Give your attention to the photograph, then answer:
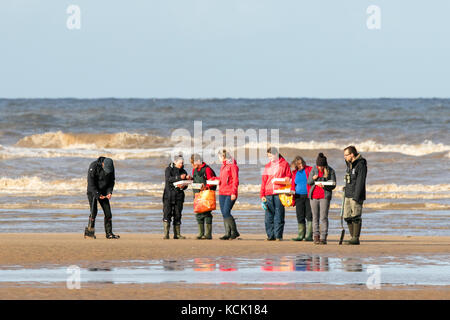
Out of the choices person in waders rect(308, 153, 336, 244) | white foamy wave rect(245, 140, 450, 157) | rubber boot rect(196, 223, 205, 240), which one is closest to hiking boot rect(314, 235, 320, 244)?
person in waders rect(308, 153, 336, 244)

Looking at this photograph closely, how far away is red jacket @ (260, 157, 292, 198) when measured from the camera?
53.5 feet

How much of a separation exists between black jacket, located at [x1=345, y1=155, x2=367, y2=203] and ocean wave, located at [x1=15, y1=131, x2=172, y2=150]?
42.2 metres

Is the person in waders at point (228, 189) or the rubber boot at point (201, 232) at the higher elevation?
the person in waders at point (228, 189)

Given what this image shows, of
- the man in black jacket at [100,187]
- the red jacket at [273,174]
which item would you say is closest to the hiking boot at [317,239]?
the red jacket at [273,174]

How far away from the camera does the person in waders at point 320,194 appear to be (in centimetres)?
1537

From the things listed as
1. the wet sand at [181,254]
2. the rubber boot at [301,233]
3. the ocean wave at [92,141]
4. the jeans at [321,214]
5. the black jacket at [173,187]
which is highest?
the ocean wave at [92,141]

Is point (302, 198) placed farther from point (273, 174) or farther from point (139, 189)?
point (139, 189)

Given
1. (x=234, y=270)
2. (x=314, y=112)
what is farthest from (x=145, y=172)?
(x=314, y=112)

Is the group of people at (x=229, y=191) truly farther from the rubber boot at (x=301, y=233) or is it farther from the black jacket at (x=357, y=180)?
the black jacket at (x=357, y=180)

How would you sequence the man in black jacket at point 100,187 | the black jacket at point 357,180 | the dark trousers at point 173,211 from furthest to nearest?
1. the dark trousers at point 173,211
2. the man in black jacket at point 100,187
3. the black jacket at point 357,180

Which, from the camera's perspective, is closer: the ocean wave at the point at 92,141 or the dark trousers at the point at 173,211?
the dark trousers at the point at 173,211

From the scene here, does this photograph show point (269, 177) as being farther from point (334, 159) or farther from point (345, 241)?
point (334, 159)

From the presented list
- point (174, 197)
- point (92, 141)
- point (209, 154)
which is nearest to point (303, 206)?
point (174, 197)
